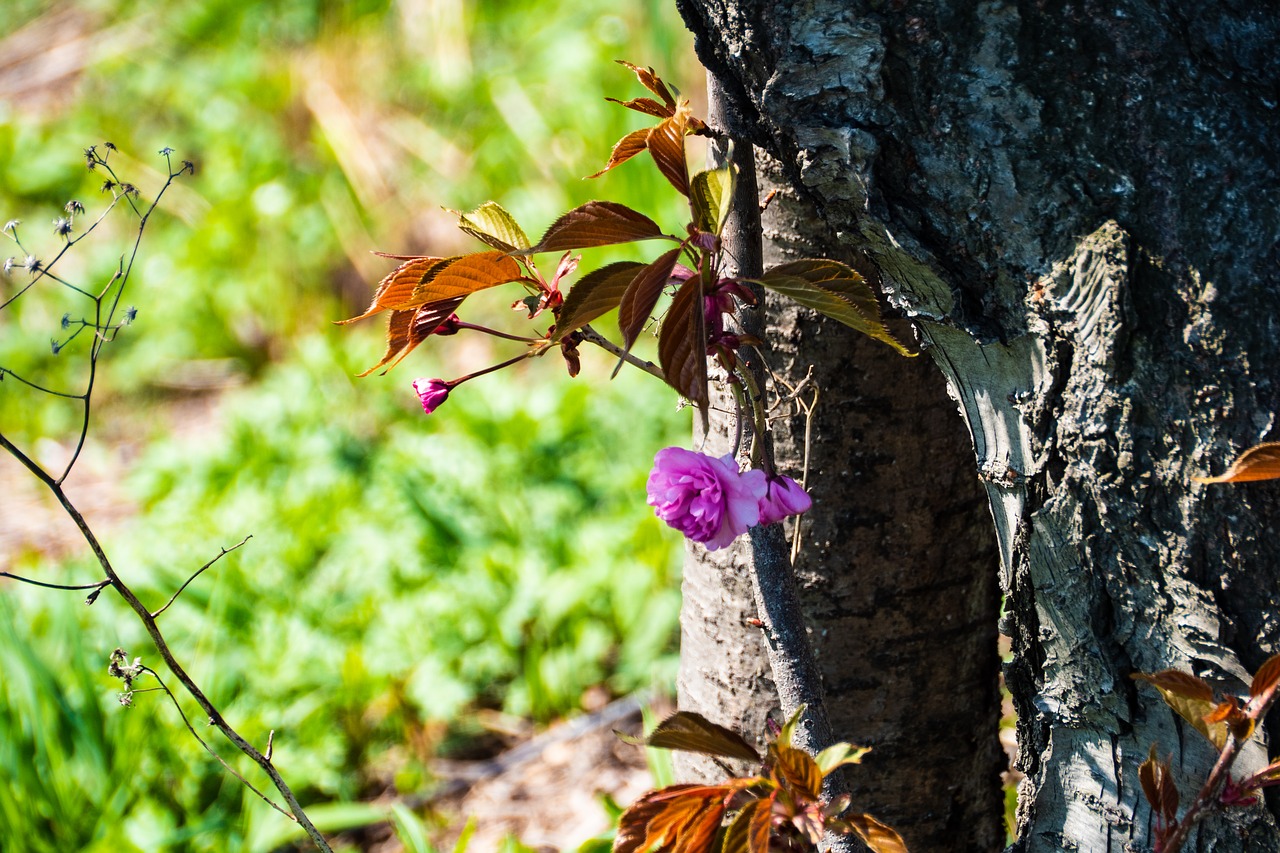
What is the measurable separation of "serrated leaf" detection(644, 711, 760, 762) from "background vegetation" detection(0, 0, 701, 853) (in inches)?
52.1

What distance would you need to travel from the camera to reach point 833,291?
0.69 meters

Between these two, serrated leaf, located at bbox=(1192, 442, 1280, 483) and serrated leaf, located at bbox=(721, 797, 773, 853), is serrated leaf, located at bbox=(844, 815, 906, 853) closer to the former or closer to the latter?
serrated leaf, located at bbox=(721, 797, 773, 853)

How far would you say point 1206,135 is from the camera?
2.17 feet

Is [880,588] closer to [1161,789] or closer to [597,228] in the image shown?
[1161,789]

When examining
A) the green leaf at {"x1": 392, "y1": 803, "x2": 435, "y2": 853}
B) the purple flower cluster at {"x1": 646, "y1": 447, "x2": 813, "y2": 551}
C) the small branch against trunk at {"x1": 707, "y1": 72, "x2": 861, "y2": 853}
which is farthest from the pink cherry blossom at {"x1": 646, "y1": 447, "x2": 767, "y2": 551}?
the green leaf at {"x1": 392, "y1": 803, "x2": 435, "y2": 853}

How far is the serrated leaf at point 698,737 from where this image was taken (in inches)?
27.0

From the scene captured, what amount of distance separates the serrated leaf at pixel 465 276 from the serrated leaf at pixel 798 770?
38 cm

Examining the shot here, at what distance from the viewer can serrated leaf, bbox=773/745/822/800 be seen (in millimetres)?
667

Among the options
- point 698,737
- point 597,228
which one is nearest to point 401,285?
point 597,228

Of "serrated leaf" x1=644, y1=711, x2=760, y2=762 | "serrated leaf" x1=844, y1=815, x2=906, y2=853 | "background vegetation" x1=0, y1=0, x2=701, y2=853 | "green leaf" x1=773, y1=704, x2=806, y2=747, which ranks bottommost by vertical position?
"serrated leaf" x1=844, y1=815, x2=906, y2=853

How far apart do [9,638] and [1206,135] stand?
2100 millimetres

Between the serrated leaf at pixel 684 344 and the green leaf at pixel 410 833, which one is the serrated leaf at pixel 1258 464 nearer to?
the serrated leaf at pixel 684 344

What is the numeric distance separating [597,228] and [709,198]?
0.08 m

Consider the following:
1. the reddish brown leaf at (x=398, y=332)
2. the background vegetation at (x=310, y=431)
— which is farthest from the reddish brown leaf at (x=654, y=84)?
the background vegetation at (x=310, y=431)
